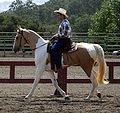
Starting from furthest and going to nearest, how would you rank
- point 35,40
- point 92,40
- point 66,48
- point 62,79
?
point 92,40 → point 62,79 → point 35,40 → point 66,48

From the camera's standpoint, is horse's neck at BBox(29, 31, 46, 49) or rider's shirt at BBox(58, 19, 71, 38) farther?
horse's neck at BBox(29, 31, 46, 49)

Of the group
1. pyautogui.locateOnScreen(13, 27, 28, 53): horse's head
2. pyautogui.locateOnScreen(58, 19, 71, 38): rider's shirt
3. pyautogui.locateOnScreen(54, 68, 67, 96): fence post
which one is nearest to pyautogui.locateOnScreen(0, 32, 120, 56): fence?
pyautogui.locateOnScreen(54, 68, 67, 96): fence post

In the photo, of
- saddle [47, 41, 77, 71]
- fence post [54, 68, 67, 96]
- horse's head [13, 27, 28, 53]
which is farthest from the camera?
fence post [54, 68, 67, 96]

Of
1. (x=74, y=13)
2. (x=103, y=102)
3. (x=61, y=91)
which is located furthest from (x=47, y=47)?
(x=74, y=13)

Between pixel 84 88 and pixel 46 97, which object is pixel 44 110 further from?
pixel 84 88

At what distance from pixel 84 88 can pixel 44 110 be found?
5.05 metres

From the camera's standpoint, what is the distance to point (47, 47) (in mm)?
12062

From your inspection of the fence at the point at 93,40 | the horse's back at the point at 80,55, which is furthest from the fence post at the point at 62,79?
the fence at the point at 93,40

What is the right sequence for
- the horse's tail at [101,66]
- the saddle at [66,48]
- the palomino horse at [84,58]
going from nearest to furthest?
the saddle at [66,48], the palomino horse at [84,58], the horse's tail at [101,66]

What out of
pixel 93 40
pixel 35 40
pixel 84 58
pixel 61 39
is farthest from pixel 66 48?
pixel 93 40

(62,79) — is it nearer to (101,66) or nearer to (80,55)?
(80,55)

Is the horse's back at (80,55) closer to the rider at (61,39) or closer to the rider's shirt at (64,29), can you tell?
the rider at (61,39)

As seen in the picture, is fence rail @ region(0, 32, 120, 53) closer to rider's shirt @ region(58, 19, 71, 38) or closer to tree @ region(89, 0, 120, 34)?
tree @ region(89, 0, 120, 34)

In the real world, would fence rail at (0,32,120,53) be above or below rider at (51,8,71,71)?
below
